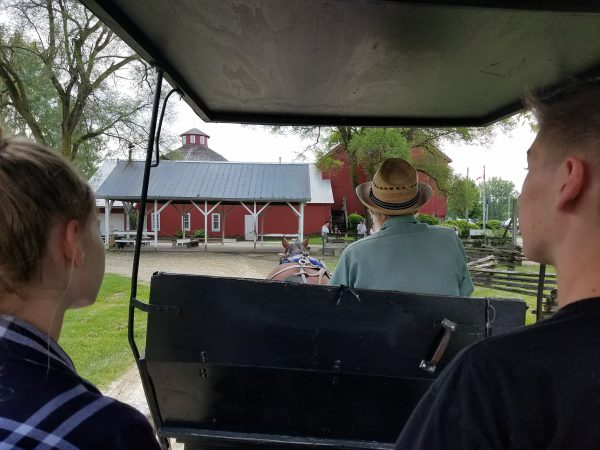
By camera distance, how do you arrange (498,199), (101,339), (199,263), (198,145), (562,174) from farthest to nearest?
(498,199)
(198,145)
(199,263)
(101,339)
(562,174)

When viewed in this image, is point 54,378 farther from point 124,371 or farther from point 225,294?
point 124,371

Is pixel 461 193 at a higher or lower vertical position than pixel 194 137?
lower

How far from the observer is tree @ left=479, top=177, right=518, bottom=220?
72.5 metres

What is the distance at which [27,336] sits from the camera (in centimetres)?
87

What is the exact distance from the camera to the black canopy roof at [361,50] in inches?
61.2

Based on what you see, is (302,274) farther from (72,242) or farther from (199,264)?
(199,264)

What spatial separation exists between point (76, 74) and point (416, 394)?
57.6ft

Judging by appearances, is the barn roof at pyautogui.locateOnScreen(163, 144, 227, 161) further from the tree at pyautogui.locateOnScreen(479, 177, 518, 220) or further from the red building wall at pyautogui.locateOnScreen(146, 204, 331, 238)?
the tree at pyautogui.locateOnScreen(479, 177, 518, 220)

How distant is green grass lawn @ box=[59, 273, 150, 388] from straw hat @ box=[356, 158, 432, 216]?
3955mm

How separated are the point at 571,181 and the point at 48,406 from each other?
103 cm

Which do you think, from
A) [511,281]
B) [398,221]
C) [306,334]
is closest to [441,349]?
[306,334]

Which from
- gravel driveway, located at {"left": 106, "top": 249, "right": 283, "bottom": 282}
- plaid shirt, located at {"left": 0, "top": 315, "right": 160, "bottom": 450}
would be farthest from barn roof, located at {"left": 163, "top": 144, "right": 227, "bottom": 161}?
plaid shirt, located at {"left": 0, "top": 315, "right": 160, "bottom": 450}

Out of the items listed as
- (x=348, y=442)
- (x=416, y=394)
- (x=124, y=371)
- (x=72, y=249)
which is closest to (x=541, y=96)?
(x=72, y=249)

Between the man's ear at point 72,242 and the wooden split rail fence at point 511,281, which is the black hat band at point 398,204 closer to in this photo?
the man's ear at point 72,242
